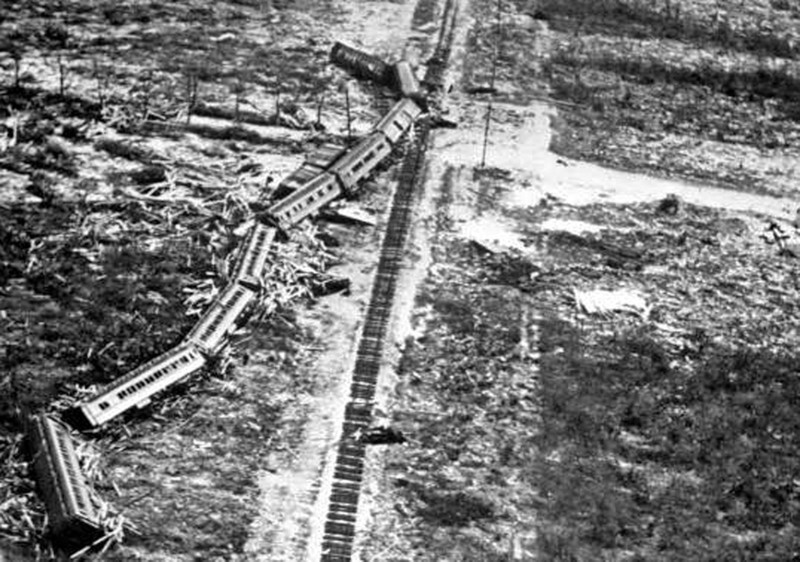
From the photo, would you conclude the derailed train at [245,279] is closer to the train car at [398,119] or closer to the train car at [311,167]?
the train car at [398,119]

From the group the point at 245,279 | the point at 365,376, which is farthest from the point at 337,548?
the point at 245,279

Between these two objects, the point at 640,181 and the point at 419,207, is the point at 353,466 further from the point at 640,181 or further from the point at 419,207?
the point at 640,181

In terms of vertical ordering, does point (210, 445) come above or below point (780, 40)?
below

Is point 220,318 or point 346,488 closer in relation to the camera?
point 346,488

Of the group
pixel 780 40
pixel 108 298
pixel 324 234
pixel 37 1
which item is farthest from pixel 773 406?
pixel 37 1

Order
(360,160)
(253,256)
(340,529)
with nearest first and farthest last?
1. (340,529)
2. (253,256)
3. (360,160)

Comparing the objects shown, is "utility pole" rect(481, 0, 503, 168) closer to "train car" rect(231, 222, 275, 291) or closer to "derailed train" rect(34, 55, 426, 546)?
"derailed train" rect(34, 55, 426, 546)

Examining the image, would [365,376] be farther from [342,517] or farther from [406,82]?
[406,82]
